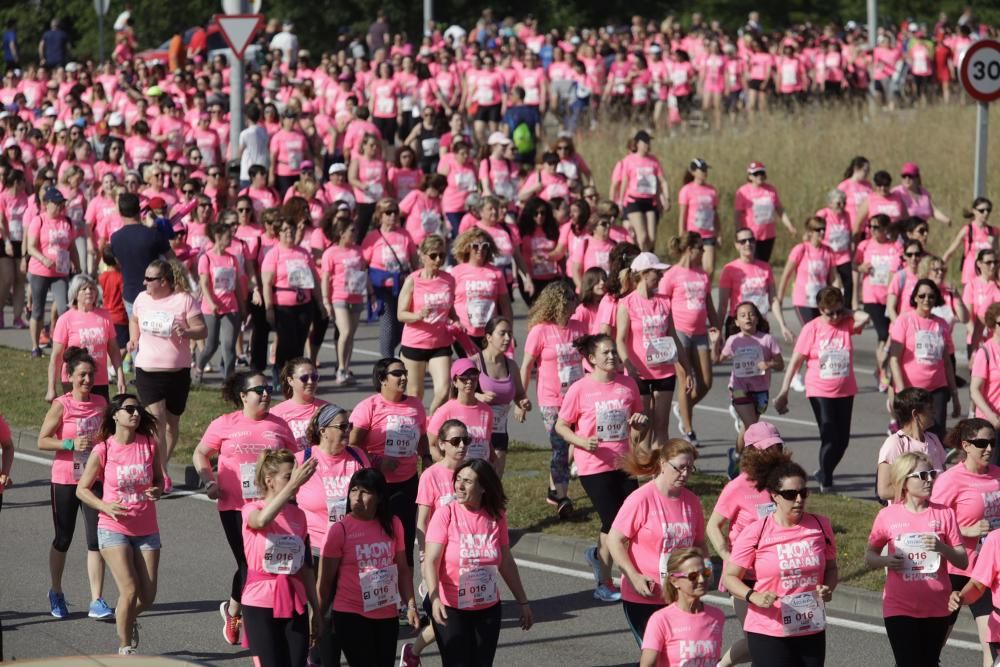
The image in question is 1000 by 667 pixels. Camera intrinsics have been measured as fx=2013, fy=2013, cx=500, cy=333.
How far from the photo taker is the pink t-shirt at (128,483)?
1084cm

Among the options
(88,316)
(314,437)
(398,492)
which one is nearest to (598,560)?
(398,492)

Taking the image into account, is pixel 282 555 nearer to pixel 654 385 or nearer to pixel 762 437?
A: pixel 762 437

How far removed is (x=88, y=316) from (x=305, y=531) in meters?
5.13

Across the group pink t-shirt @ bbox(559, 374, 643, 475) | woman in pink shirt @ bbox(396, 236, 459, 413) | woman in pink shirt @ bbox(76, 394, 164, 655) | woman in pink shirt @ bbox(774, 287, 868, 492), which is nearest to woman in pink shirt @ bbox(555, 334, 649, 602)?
pink t-shirt @ bbox(559, 374, 643, 475)

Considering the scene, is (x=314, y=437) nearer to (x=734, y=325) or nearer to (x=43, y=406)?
(x=734, y=325)

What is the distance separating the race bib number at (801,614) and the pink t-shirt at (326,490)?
237 cm

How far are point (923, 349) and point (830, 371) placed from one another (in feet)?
2.18

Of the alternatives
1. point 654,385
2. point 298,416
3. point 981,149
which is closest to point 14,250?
point 654,385

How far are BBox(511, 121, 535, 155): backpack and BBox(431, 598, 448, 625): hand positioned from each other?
748 inches

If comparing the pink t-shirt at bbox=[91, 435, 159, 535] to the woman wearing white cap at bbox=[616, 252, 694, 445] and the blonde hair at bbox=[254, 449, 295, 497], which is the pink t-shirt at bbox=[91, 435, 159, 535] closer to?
the blonde hair at bbox=[254, 449, 295, 497]

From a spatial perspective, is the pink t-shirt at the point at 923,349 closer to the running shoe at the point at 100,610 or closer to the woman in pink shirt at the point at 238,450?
the woman in pink shirt at the point at 238,450

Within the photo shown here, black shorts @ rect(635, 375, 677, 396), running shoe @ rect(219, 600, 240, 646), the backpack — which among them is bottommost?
running shoe @ rect(219, 600, 240, 646)

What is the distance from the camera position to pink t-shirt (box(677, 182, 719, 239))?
21.4m

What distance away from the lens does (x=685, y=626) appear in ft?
28.2
